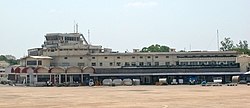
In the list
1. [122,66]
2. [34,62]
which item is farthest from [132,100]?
[34,62]

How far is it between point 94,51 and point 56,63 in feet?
39.8

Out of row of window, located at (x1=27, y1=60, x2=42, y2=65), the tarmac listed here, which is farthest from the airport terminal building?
the tarmac

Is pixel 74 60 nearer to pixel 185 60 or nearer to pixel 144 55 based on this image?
pixel 144 55

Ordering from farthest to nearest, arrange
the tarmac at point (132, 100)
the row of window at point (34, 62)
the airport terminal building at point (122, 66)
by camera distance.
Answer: the row of window at point (34, 62) < the airport terminal building at point (122, 66) < the tarmac at point (132, 100)

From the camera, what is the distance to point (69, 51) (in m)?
131

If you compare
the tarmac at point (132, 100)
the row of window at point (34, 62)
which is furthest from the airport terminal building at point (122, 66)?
the tarmac at point (132, 100)

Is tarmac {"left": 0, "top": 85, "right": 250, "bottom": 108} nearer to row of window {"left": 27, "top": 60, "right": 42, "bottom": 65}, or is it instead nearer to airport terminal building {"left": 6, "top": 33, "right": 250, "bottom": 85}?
airport terminal building {"left": 6, "top": 33, "right": 250, "bottom": 85}

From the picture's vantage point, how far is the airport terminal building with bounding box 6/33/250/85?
387 feet

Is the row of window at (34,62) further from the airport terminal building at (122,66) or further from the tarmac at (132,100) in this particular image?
the tarmac at (132,100)

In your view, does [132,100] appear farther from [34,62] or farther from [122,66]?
[34,62]

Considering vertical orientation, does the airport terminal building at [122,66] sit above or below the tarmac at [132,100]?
above

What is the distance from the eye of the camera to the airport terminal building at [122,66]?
387 feet

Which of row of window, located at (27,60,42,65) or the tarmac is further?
row of window, located at (27,60,42,65)

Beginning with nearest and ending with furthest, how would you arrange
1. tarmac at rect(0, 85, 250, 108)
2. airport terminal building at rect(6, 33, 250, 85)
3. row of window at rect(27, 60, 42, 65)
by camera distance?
tarmac at rect(0, 85, 250, 108) < airport terminal building at rect(6, 33, 250, 85) < row of window at rect(27, 60, 42, 65)
